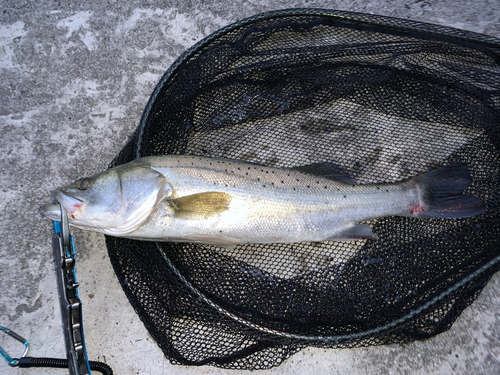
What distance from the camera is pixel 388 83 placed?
108 inches

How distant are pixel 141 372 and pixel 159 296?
781mm

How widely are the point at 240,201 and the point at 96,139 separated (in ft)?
5.33

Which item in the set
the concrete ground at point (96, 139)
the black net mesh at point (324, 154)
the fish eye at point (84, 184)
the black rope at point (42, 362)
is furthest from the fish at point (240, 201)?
the black rope at point (42, 362)

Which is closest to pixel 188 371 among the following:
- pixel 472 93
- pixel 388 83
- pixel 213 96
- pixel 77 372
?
pixel 77 372

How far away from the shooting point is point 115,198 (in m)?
2.05

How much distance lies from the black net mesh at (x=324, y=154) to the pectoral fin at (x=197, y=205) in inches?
14.6

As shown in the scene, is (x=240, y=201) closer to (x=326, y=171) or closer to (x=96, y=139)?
(x=326, y=171)

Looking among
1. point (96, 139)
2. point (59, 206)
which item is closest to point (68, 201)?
point (59, 206)

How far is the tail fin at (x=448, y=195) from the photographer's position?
7.84 ft

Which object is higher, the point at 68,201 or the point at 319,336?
the point at 68,201

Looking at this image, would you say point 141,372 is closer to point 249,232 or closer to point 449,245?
point 249,232

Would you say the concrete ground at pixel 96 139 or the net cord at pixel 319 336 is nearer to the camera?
the net cord at pixel 319 336

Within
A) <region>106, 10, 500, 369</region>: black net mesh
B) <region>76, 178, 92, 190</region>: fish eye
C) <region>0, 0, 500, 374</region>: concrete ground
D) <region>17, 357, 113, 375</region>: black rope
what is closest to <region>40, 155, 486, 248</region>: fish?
<region>76, 178, 92, 190</region>: fish eye

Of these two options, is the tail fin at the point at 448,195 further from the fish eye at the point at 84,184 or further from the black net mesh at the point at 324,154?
the fish eye at the point at 84,184
